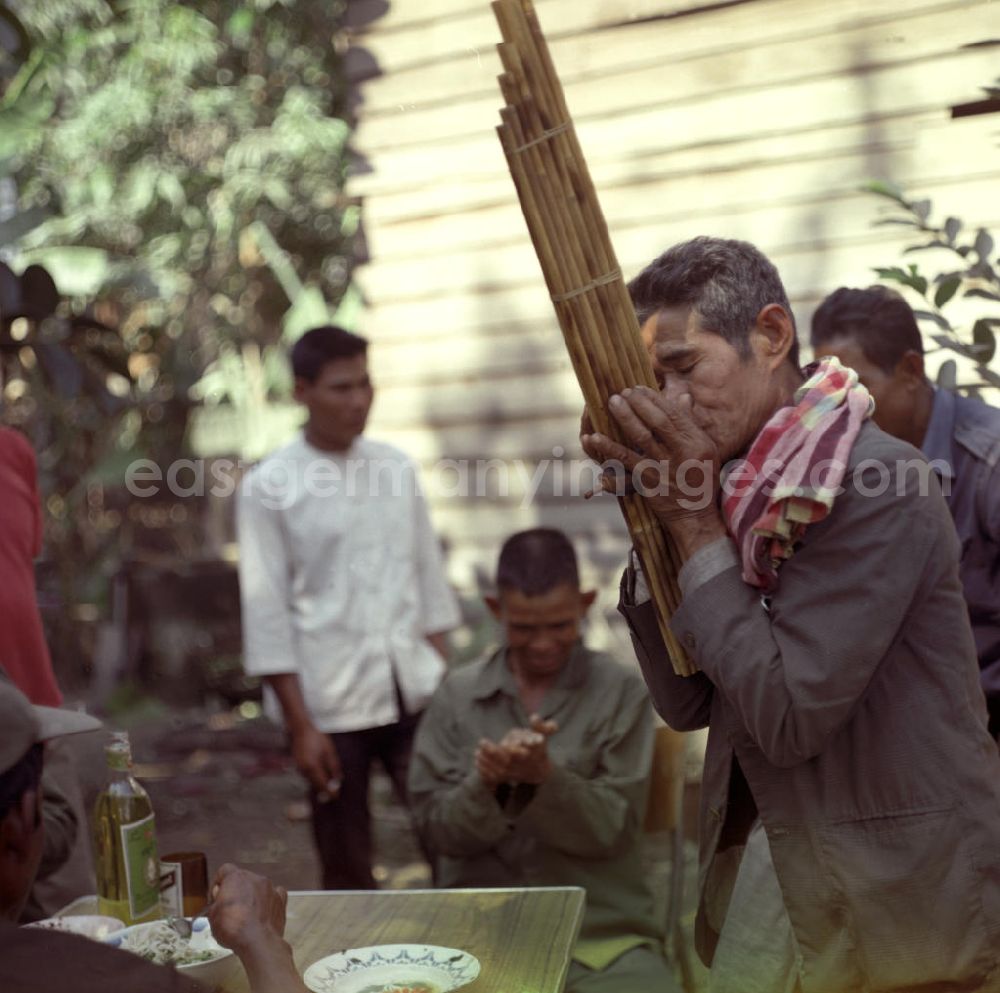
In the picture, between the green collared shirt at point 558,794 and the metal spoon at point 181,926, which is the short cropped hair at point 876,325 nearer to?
the green collared shirt at point 558,794

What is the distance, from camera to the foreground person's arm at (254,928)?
1.85 m

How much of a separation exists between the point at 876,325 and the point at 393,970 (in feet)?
6.96

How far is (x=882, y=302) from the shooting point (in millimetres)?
3482

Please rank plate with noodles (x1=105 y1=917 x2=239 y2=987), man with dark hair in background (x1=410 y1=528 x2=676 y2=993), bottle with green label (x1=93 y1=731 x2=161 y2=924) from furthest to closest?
man with dark hair in background (x1=410 y1=528 x2=676 y2=993)
bottle with green label (x1=93 y1=731 x2=161 y2=924)
plate with noodles (x1=105 y1=917 x2=239 y2=987)

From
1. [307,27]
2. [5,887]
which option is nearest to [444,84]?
[5,887]

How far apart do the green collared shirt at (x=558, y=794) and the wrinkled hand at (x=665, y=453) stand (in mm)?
1473

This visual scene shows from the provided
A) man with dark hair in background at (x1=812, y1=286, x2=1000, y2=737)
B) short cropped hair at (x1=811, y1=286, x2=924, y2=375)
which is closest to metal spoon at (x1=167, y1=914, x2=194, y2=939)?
man with dark hair in background at (x1=812, y1=286, x2=1000, y2=737)

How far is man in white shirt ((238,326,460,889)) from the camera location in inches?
164

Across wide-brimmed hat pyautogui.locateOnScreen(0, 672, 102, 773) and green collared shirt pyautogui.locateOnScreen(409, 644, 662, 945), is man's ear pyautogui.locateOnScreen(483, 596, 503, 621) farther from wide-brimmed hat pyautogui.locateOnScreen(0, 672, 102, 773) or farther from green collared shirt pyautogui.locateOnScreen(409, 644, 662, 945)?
wide-brimmed hat pyautogui.locateOnScreen(0, 672, 102, 773)

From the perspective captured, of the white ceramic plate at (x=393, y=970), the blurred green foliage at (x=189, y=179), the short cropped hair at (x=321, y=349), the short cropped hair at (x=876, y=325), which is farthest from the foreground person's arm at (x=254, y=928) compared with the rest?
the blurred green foliage at (x=189, y=179)

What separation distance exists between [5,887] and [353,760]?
2576 mm

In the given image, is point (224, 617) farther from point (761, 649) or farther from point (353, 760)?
point (761, 649)

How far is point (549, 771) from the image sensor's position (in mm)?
3055

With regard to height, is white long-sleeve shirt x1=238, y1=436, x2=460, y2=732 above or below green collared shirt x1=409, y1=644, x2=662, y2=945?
above
